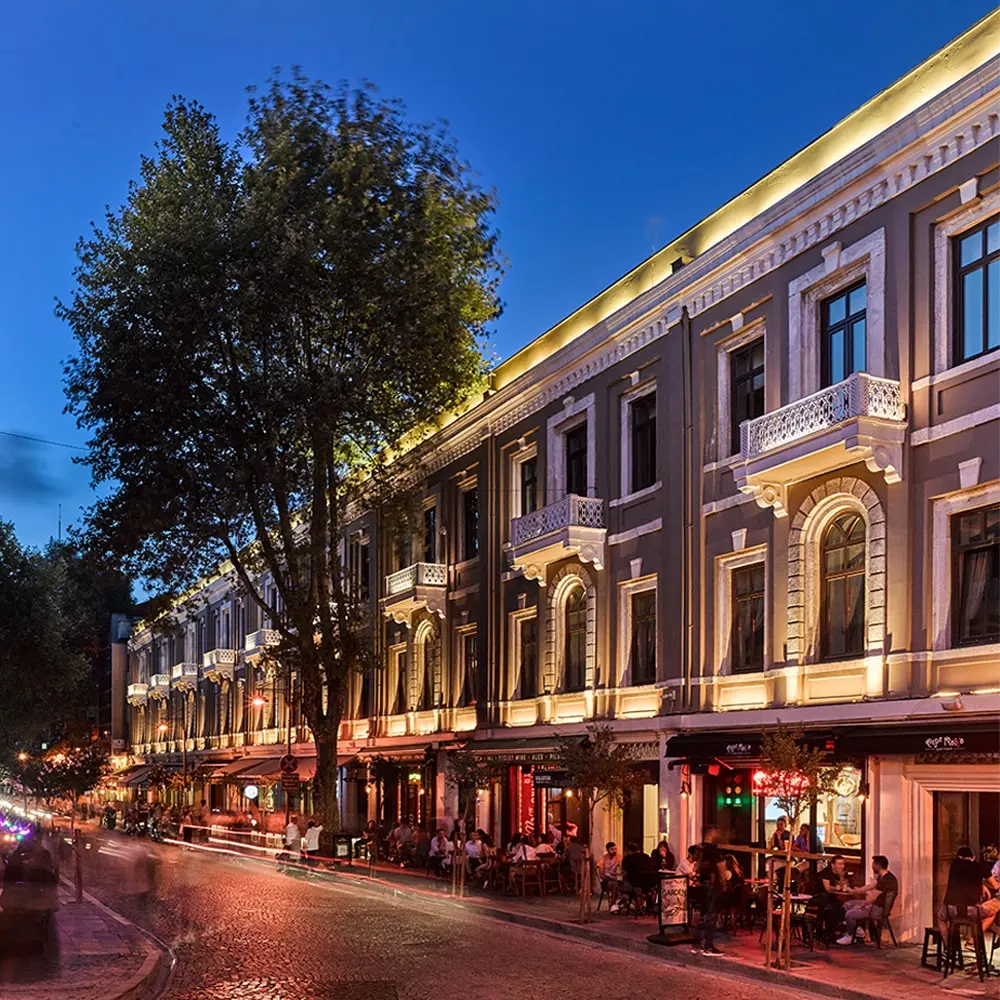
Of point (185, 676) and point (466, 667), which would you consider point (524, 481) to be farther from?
point (185, 676)

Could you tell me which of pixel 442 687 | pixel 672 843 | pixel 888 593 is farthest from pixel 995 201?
pixel 442 687

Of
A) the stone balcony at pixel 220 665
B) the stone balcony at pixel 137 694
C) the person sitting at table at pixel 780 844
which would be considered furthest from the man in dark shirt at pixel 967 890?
the stone balcony at pixel 137 694

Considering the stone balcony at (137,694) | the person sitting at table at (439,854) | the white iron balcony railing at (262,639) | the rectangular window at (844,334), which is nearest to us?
the rectangular window at (844,334)

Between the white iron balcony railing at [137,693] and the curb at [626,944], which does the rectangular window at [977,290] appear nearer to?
the curb at [626,944]

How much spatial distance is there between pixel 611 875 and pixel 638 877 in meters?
1.01

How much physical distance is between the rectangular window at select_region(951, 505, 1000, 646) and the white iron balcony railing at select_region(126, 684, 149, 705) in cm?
7225

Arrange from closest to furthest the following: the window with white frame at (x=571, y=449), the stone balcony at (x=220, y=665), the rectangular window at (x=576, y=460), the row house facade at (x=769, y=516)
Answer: the row house facade at (x=769, y=516) → the window with white frame at (x=571, y=449) → the rectangular window at (x=576, y=460) → the stone balcony at (x=220, y=665)

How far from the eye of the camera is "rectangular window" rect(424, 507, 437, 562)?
40256mm

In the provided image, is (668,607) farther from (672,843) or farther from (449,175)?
(449,175)

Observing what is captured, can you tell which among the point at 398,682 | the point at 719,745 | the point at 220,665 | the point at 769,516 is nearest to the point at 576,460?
the point at 769,516

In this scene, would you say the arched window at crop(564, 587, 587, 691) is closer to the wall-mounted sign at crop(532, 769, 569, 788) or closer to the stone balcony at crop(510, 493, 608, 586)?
the stone balcony at crop(510, 493, 608, 586)

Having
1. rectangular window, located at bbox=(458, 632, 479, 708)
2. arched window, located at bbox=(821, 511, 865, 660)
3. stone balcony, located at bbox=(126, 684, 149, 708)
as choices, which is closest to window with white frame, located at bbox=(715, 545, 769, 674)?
arched window, located at bbox=(821, 511, 865, 660)

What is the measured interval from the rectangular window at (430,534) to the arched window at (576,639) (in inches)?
354

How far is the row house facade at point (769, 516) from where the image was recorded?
1956 cm
